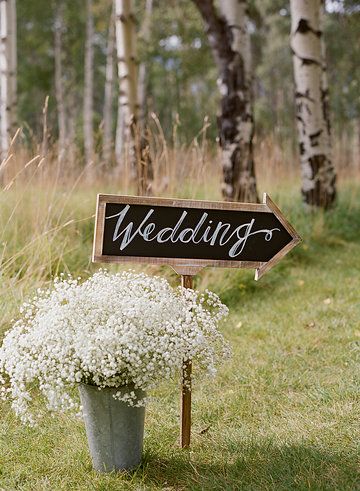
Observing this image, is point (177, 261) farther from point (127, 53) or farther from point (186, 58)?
point (186, 58)

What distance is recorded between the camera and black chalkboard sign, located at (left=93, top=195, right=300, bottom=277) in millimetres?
2379

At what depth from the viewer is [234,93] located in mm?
6277

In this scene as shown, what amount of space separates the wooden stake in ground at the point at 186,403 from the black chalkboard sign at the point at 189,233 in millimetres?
70

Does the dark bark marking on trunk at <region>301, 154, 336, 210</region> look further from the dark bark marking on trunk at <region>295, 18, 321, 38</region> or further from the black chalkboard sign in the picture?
the black chalkboard sign

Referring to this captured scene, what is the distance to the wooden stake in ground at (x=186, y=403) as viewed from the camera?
238 cm

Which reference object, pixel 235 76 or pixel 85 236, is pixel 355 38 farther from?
pixel 85 236

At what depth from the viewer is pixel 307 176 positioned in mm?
6988

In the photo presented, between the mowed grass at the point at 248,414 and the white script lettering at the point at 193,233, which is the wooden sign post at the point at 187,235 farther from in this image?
the mowed grass at the point at 248,414

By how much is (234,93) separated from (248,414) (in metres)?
4.11

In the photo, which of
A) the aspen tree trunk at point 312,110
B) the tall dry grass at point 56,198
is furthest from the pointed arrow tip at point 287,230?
the aspen tree trunk at point 312,110

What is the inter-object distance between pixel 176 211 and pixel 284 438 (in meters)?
1.01

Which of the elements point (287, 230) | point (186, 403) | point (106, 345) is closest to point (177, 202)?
point (287, 230)

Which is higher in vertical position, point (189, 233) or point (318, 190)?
point (318, 190)

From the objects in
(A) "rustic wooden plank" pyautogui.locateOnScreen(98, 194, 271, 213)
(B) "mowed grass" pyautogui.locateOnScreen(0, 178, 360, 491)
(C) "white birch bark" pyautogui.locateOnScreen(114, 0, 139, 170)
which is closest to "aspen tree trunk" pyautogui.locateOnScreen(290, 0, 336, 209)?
(C) "white birch bark" pyautogui.locateOnScreen(114, 0, 139, 170)
